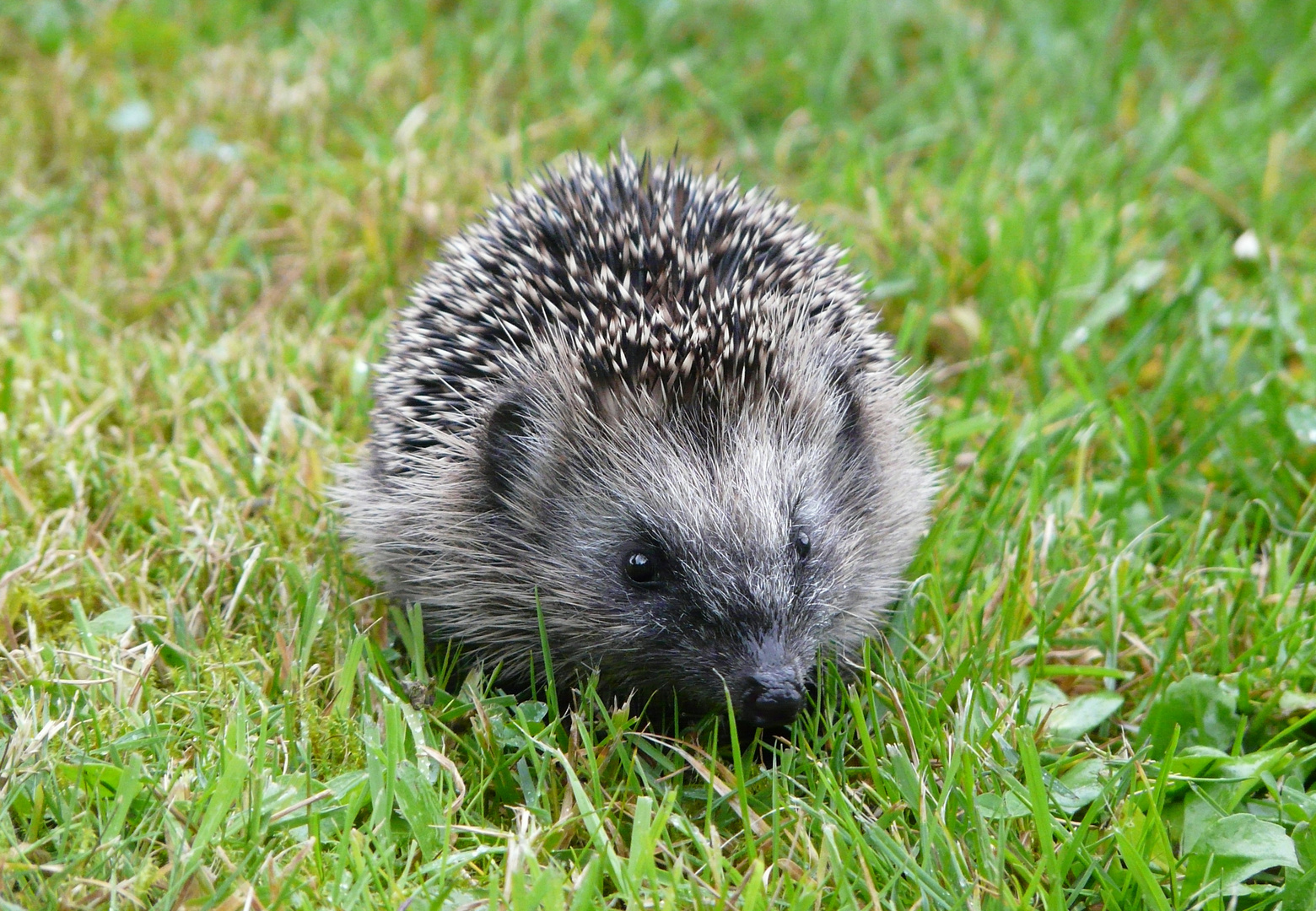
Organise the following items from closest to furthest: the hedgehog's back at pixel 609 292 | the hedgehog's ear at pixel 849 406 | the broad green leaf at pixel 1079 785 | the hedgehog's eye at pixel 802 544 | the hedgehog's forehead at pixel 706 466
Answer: the broad green leaf at pixel 1079 785, the hedgehog's forehead at pixel 706 466, the hedgehog's eye at pixel 802 544, the hedgehog's back at pixel 609 292, the hedgehog's ear at pixel 849 406

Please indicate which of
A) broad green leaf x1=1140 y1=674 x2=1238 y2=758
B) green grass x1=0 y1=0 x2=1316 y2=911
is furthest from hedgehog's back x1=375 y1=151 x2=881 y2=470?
broad green leaf x1=1140 y1=674 x2=1238 y2=758

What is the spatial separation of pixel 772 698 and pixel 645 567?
56cm

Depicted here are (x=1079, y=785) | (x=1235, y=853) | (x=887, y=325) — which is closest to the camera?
(x=1235, y=853)

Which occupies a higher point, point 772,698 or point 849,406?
point 849,406

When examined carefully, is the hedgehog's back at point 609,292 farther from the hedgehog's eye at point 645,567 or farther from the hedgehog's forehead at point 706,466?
the hedgehog's eye at point 645,567

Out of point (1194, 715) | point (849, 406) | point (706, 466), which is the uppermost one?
point (849, 406)

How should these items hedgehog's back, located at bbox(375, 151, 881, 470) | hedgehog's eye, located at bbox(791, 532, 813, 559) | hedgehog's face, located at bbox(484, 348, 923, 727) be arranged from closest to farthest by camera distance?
hedgehog's face, located at bbox(484, 348, 923, 727) → hedgehog's eye, located at bbox(791, 532, 813, 559) → hedgehog's back, located at bbox(375, 151, 881, 470)

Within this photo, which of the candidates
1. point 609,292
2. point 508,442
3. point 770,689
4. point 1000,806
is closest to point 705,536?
point 770,689

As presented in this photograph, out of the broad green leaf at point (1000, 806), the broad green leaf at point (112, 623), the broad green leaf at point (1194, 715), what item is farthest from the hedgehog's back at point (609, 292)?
the broad green leaf at point (1194, 715)

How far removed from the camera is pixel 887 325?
221 inches

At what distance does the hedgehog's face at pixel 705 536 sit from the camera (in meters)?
3.35

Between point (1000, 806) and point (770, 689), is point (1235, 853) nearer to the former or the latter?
point (1000, 806)

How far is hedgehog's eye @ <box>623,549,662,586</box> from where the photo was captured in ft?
11.6

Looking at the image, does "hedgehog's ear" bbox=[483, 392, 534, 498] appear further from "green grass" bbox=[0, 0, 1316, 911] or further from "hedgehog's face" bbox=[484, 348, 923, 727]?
"green grass" bbox=[0, 0, 1316, 911]
